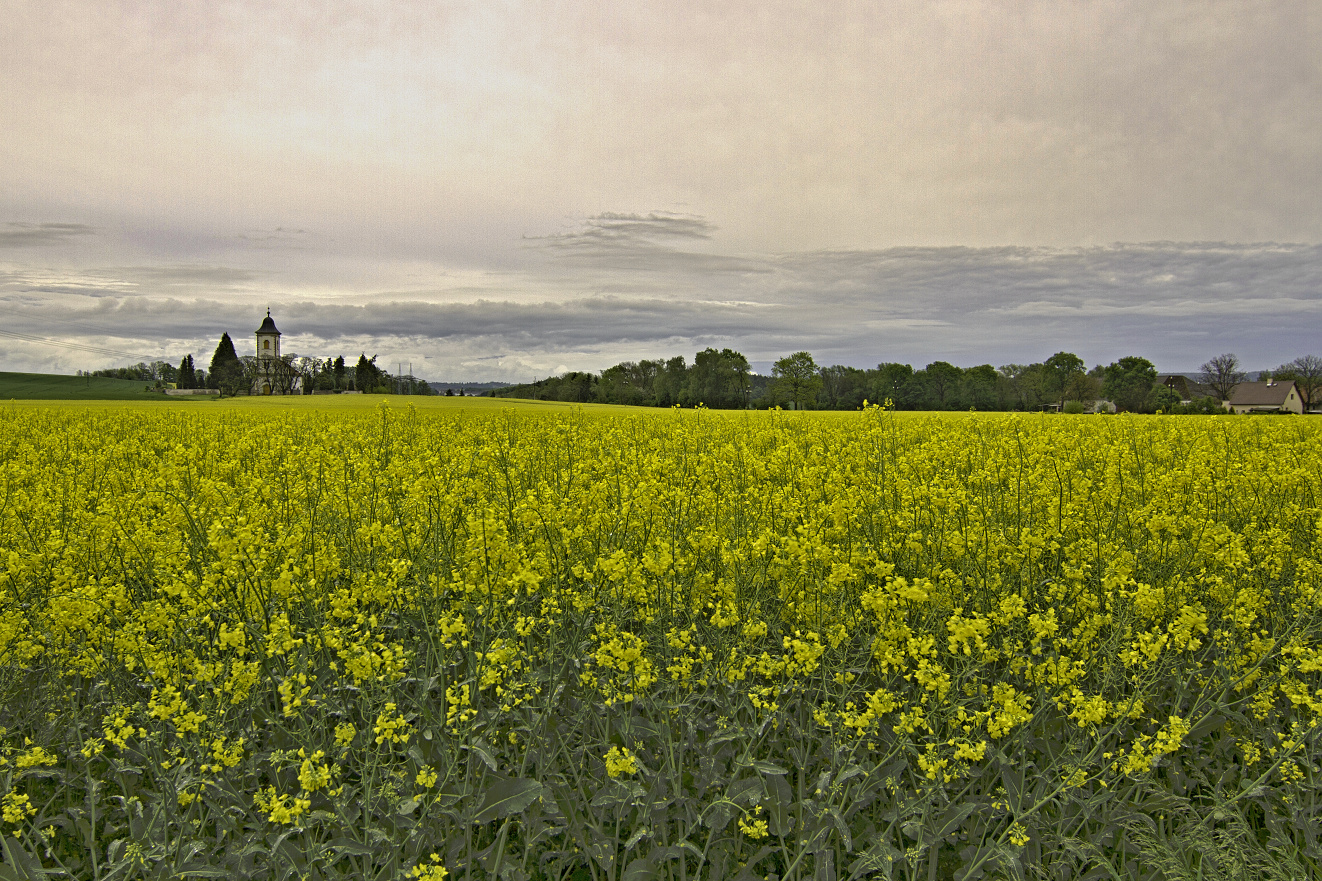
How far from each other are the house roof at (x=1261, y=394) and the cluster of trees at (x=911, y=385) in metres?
1.42

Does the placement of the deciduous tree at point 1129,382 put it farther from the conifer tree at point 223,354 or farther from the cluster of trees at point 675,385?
the conifer tree at point 223,354

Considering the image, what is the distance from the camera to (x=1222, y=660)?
12.7 feet

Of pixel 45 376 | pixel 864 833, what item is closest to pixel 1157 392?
pixel 864 833

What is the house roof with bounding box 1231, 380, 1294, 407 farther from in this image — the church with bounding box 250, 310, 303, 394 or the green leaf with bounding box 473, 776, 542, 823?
the church with bounding box 250, 310, 303, 394

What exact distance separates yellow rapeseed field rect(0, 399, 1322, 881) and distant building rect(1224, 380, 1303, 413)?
308ft

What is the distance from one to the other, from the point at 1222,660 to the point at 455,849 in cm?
462

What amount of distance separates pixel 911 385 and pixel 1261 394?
4201 centimetres

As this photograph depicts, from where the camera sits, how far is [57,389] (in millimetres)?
78688

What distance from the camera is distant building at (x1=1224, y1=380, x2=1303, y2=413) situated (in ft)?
246

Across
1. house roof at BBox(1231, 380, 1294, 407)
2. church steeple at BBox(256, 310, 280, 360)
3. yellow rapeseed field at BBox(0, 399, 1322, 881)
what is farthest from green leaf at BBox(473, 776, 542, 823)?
church steeple at BBox(256, 310, 280, 360)

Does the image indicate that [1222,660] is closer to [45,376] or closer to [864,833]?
[864,833]

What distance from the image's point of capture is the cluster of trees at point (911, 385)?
78.9m

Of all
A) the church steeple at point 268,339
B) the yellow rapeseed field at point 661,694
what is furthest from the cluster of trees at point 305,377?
the yellow rapeseed field at point 661,694

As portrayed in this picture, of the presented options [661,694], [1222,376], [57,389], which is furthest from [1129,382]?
[57,389]
